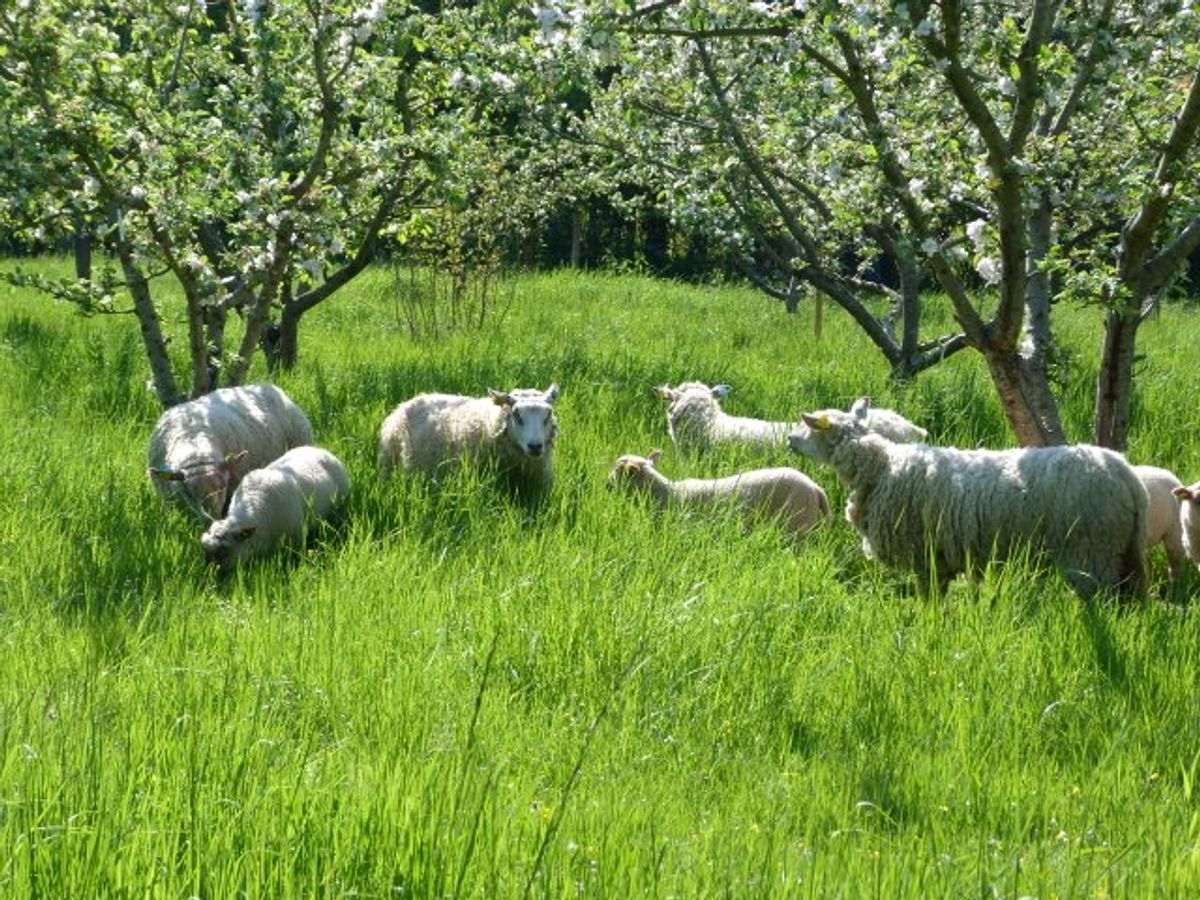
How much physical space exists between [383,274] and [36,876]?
18663mm

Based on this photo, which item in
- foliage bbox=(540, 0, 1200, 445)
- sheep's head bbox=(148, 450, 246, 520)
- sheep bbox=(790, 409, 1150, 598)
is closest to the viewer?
foliage bbox=(540, 0, 1200, 445)

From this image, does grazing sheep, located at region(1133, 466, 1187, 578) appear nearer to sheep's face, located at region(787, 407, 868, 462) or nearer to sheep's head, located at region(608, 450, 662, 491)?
sheep's face, located at region(787, 407, 868, 462)

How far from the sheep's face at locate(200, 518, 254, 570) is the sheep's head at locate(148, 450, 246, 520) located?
1.91ft

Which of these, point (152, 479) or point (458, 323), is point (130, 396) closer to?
point (152, 479)

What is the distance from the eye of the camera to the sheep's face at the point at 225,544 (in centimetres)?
619

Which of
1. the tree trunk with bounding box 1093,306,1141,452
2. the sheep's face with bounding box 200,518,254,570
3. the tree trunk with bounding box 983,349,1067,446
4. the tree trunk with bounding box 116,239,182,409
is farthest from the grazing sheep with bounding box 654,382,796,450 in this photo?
the tree trunk with bounding box 116,239,182,409

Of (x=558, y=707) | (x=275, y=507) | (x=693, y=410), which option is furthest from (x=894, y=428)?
(x=558, y=707)

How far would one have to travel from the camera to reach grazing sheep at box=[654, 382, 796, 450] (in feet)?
26.6

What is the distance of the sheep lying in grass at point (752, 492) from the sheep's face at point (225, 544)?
191cm

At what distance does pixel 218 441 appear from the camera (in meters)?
7.48

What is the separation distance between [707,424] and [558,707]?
432 cm

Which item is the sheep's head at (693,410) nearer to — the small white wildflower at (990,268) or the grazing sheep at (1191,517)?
the small white wildflower at (990,268)

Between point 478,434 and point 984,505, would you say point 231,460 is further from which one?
point 984,505

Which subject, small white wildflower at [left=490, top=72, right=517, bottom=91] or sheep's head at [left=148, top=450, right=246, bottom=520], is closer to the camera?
sheep's head at [left=148, top=450, right=246, bottom=520]
